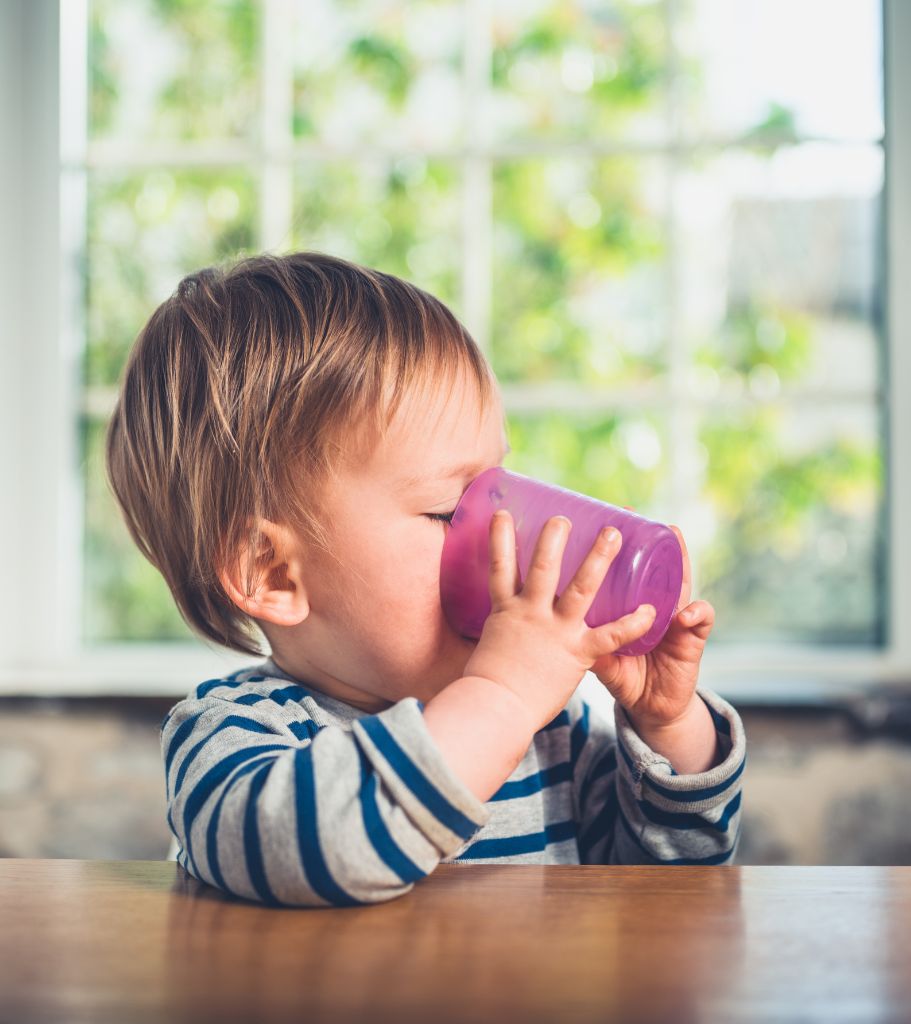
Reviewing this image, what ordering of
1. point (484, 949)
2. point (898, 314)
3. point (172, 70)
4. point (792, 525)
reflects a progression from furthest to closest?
point (172, 70)
point (792, 525)
point (898, 314)
point (484, 949)

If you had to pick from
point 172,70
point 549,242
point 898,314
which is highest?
point 172,70

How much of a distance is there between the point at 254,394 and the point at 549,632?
1.13 feet

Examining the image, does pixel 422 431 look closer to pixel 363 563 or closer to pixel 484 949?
pixel 363 563

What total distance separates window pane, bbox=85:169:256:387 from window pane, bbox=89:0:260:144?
100 mm

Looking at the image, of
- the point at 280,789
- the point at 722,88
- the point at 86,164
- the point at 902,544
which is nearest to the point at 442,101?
the point at 722,88

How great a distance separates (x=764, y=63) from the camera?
6.23 ft

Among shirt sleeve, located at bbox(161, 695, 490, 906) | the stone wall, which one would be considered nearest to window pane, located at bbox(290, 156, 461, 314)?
the stone wall

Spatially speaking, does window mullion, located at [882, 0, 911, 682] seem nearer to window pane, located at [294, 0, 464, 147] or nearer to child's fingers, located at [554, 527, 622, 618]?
window pane, located at [294, 0, 464, 147]

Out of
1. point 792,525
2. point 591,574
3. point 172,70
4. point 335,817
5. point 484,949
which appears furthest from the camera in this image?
point 172,70

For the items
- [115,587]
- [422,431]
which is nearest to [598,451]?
[115,587]

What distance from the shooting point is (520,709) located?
0.70 m

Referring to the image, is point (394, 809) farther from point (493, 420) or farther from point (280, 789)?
point (493, 420)

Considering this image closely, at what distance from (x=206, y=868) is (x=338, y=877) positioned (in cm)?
10

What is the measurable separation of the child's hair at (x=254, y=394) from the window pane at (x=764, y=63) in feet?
3.79
